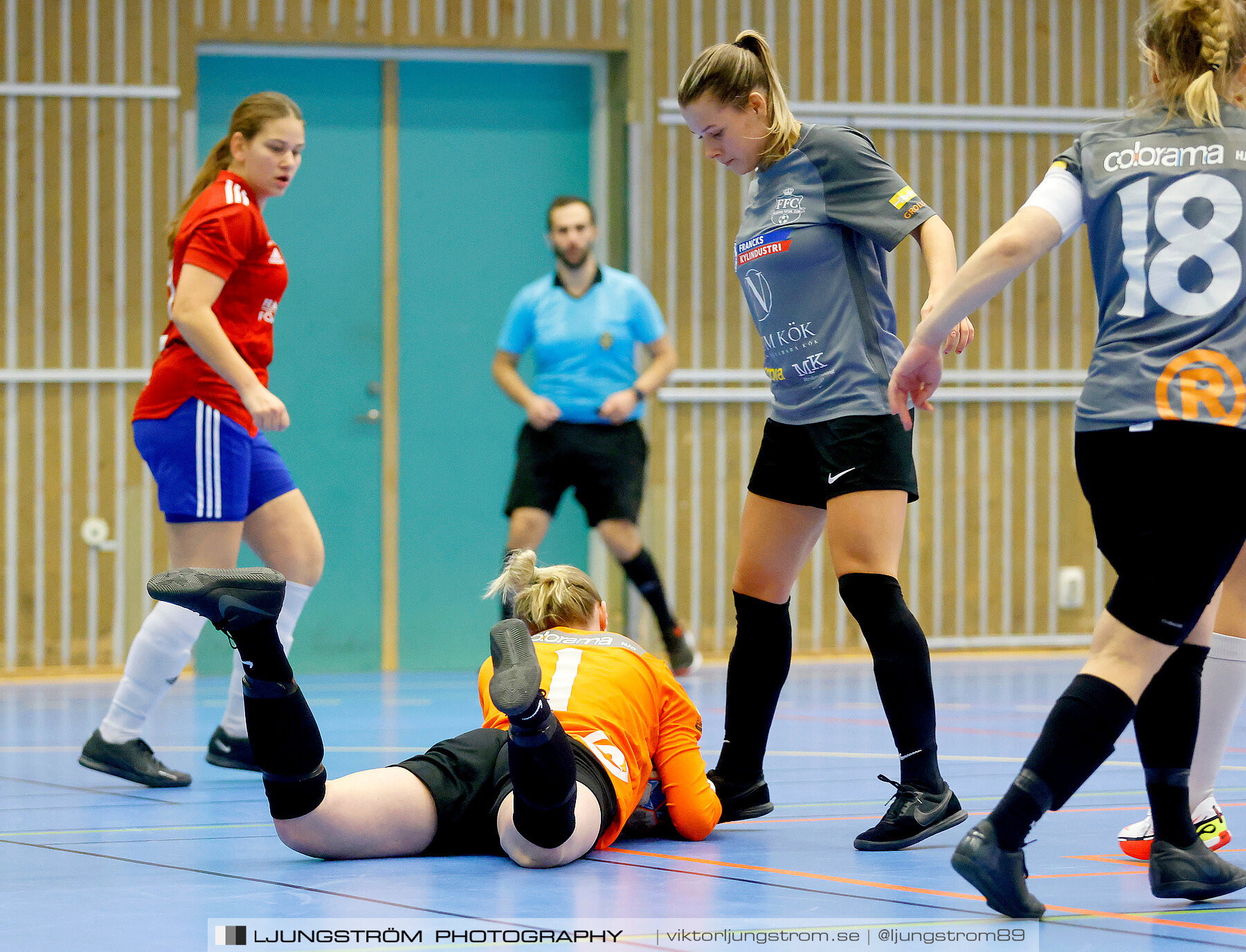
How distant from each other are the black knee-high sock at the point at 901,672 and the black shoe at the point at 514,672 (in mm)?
815

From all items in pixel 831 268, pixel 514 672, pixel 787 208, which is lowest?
pixel 514 672

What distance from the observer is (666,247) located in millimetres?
9055

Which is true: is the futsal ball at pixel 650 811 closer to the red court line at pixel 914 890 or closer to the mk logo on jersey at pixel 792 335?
the red court line at pixel 914 890

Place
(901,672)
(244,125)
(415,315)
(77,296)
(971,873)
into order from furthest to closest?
(415,315) < (77,296) < (244,125) < (901,672) < (971,873)

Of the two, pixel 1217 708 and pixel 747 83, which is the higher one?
pixel 747 83

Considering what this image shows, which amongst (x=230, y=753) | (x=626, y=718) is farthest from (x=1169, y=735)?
(x=230, y=753)

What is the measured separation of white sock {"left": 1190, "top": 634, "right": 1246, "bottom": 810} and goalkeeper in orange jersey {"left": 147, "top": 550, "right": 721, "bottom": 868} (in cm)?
91

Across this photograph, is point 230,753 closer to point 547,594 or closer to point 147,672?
point 147,672

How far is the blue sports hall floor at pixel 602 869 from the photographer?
2385 millimetres

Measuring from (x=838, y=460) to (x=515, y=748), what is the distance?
948 mm

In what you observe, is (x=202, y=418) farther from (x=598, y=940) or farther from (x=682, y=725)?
(x=598, y=940)

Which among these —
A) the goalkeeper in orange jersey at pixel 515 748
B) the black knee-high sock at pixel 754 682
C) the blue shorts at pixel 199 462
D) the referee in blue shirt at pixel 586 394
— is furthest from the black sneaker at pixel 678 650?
the goalkeeper in orange jersey at pixel 515 748

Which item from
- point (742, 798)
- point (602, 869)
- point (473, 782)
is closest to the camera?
point (602, 869)

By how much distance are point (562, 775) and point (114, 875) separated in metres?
0.81
